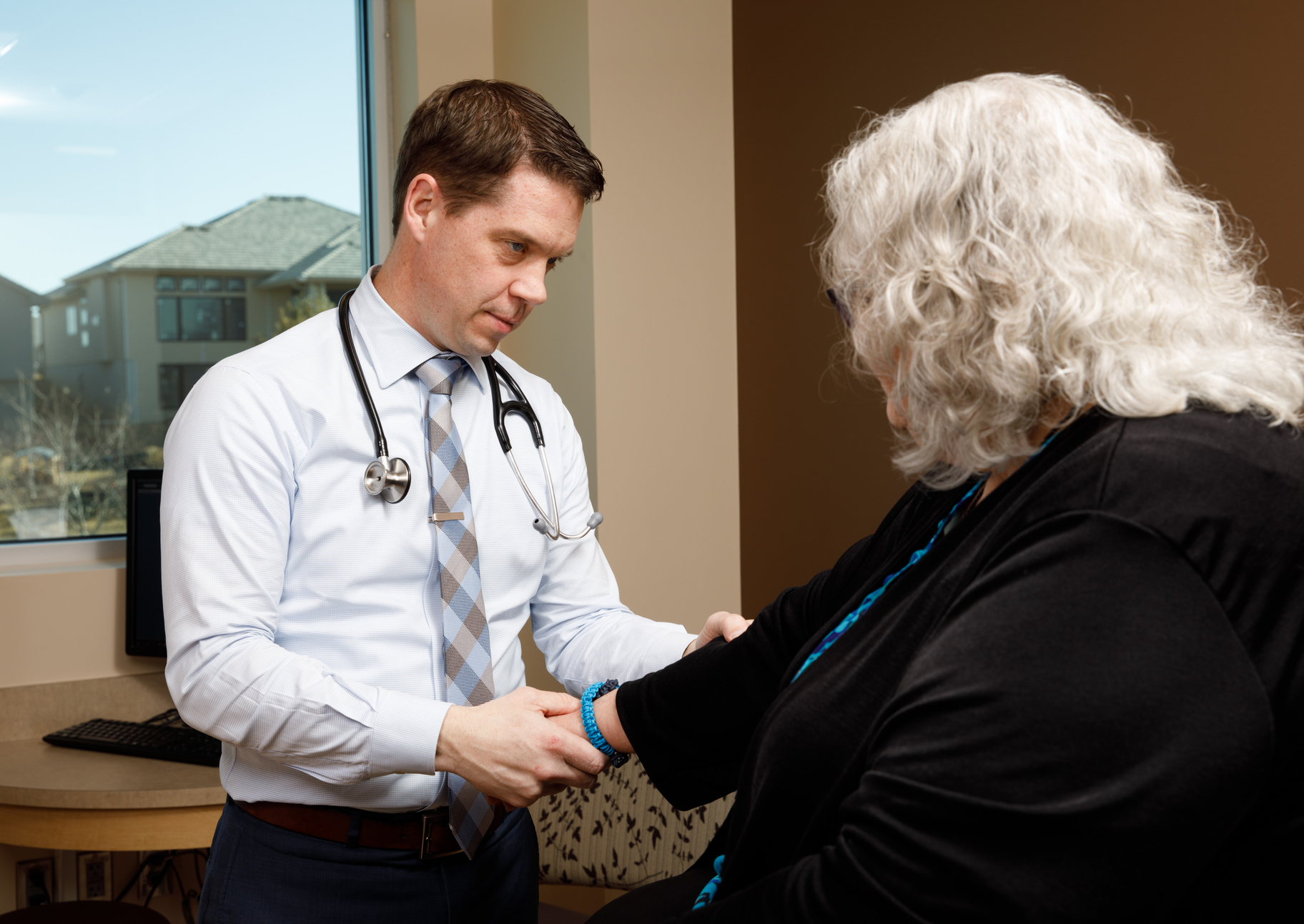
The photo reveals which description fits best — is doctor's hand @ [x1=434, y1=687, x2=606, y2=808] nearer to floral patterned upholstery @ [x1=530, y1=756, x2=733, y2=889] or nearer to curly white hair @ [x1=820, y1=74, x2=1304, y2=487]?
curly white hair @ [x1=820, y1=74, x2=1304, y2=487]

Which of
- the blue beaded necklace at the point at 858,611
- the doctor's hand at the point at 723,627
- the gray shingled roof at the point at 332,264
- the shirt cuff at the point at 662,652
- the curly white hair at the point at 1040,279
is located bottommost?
the shirt cuff at the point at 662,652

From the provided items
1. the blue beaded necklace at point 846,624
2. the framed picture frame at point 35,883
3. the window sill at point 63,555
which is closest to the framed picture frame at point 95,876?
the framed picture frame at point 35,883

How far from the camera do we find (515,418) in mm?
1485

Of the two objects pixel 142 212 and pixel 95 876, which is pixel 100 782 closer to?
pixel 95 876

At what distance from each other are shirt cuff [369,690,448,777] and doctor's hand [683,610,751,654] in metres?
0.39

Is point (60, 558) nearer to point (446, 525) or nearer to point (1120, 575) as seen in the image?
point (446, 525)

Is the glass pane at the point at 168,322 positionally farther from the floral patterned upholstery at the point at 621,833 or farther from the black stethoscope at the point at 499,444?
the floral patterned upholstery at the point at 621,833

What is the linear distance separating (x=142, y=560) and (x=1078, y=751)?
2295 mm

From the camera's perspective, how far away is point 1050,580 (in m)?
0.66

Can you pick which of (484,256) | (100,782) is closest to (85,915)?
(100,782)

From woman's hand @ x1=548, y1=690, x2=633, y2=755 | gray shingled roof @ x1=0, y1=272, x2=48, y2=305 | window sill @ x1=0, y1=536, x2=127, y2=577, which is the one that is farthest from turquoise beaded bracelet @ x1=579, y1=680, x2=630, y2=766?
gray shingled roof @ x1=0, y1=272, x2=48, y2=305

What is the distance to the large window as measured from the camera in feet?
8.20

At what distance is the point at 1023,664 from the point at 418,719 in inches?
28.8

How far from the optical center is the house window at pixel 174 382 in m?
2.64
